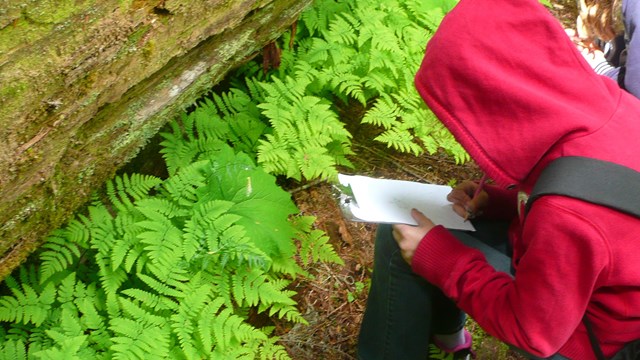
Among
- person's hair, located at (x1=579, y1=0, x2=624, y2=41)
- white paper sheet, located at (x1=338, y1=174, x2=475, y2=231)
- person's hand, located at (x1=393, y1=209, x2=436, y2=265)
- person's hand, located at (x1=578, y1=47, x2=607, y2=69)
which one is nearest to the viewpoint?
person's hand, located at (x1=393, y1=209, x2=436, y2=265)

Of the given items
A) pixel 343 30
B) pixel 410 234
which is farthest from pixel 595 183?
pixel 343 30

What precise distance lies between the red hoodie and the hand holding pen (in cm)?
63

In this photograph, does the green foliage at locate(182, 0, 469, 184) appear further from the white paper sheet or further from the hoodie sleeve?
the hoodie sleeve

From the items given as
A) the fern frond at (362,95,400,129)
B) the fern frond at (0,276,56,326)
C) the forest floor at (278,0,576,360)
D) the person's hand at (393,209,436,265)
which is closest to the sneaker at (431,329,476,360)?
the forest floor at (278,0,576,360)

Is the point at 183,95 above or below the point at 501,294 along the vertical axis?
above

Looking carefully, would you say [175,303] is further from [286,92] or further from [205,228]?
[286,92]

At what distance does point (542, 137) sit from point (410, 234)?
0.76 metres

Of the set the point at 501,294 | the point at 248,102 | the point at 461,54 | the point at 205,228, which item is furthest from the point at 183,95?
the point at 501,294

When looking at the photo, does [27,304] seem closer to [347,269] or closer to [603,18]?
[347,269]

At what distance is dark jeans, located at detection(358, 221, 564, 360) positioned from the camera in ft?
8.61

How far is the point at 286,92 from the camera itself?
3814 mm

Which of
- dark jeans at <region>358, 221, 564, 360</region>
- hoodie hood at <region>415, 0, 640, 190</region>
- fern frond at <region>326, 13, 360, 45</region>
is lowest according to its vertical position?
dark jeans at <region>358, 221, 564, 360</region>

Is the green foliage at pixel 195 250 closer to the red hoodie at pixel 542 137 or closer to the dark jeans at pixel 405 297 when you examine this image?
the dark jeans at pixel 405 297

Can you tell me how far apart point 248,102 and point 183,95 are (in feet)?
3.03
